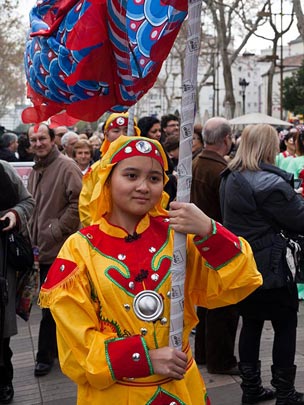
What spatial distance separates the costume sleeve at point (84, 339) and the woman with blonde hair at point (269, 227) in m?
1.78

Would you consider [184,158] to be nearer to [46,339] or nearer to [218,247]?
[218,247]

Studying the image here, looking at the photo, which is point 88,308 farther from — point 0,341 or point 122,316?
point 0,341

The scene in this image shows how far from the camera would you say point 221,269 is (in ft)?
7.93

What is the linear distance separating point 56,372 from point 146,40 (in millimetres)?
3435

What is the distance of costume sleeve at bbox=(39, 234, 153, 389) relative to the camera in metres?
2.30

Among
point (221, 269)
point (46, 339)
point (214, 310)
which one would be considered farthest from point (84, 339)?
point (46, 339)

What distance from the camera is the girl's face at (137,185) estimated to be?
2.48 meters

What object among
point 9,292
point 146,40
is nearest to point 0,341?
point 9,292

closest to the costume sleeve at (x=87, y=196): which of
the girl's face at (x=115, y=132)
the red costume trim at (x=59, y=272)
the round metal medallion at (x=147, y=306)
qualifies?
the girl's face at (x=115, y=132)

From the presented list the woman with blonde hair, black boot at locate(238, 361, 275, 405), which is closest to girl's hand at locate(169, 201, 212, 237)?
the woman with blonde hair

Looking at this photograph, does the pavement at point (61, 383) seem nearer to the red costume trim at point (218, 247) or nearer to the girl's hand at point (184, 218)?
the red costume trim at point (218, 247)

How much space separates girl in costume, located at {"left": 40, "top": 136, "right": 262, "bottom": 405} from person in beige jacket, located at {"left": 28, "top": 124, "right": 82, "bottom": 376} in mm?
2654

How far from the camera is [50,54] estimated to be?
8.98 ft

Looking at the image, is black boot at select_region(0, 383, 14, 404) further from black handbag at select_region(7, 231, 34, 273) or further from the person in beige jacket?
black handbag at select_region(7, 231, 34, 273)
